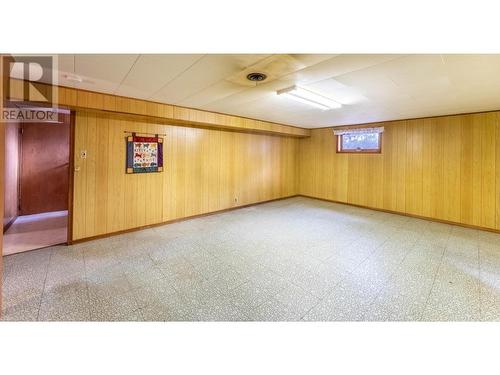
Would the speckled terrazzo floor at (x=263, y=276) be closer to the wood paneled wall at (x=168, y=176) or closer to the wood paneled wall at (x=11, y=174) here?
the wood paneled wall at (x=168, y=176)

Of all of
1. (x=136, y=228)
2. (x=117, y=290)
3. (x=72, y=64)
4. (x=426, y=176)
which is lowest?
(x=117, y=290)

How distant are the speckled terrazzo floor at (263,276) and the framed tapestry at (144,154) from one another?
110 centimetres

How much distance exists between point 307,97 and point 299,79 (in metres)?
0.76

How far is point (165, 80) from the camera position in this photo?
2.54 meters

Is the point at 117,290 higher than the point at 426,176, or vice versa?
the point at 426,176

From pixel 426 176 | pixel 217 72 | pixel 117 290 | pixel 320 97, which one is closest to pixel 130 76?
pixel 217 72

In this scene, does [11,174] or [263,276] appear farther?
[11,174]

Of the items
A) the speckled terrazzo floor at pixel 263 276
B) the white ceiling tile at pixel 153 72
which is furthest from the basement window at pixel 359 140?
the white ceiling tile at pixel 153 72

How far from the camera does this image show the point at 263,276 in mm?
2396

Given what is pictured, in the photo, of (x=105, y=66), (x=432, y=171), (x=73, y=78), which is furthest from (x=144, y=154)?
(x=432, y=171)

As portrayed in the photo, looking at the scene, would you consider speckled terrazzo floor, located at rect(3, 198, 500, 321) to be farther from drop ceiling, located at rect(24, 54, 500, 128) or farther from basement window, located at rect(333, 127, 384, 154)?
basement window, located at rect(333, 127, 384, 154)

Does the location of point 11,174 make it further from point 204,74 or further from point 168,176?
point 204,74

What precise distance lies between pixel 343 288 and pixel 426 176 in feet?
12.9
